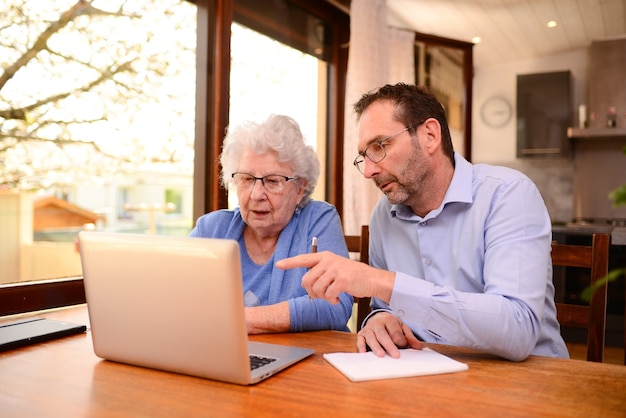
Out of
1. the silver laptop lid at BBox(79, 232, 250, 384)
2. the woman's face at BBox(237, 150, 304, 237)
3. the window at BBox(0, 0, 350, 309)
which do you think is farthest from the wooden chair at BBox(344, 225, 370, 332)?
the silver laptop lid at BBox(79, 232, 250, 384)

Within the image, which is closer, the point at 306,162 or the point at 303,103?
the point at 306,162

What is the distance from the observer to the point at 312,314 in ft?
4.34

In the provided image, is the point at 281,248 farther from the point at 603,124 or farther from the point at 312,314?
the point at 603,124

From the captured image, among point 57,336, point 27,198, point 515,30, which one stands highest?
point 515,30

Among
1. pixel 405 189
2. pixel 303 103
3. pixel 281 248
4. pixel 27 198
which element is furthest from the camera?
pixel 303 103

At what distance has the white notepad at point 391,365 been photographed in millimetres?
952

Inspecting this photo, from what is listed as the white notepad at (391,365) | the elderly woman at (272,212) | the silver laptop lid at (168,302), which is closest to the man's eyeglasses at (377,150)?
the elderly woman at (272,212)

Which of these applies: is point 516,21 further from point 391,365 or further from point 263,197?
point 391,365

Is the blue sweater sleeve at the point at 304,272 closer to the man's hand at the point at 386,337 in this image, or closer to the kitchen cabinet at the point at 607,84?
the man's hand at the point at 386,337

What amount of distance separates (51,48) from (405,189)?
136 cm

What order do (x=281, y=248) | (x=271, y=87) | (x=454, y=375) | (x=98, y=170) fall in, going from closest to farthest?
(x=454, y=375) → (x=281, y=248) → (x=98, y=170) → (x=271, y=87)

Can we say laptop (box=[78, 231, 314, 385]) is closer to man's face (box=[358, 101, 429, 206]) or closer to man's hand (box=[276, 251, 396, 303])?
man's hand (box=[276, 251, 396, 303])

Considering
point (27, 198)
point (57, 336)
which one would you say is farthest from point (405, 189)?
point (27, 198)

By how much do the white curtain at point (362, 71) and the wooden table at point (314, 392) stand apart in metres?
2.34
